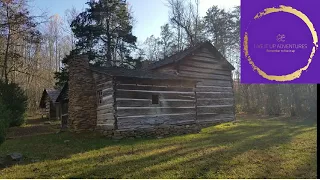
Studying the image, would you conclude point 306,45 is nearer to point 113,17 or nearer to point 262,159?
point 262,159

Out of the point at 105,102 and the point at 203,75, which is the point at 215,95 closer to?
the point at 203,75

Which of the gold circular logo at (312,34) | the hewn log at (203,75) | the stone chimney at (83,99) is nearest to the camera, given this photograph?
the gold circular logo at (312,34)

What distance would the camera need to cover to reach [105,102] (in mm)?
15844

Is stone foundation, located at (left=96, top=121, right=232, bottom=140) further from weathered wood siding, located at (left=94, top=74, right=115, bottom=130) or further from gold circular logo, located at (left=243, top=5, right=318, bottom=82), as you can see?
gold circular logo, located at (left=243, top=5, right=318, bottom=82)

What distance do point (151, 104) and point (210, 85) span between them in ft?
22.3

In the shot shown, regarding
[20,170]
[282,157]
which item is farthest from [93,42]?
[282,157]

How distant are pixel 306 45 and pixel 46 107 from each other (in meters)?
37.4

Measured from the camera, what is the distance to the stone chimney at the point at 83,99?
16.9 m

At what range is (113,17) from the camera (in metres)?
30.2

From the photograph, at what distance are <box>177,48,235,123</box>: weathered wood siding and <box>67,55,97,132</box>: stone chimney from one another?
21.1 ft

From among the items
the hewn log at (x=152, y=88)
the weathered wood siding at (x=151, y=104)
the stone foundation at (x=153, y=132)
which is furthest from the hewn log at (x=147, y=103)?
the stone foundation at (x=153, y=132)

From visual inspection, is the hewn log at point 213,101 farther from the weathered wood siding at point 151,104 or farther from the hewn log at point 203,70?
the weathered wood siding at point 151,104

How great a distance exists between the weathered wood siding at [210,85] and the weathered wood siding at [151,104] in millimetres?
2254

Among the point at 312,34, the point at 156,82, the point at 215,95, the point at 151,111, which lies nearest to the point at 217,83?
the point at 215,95
